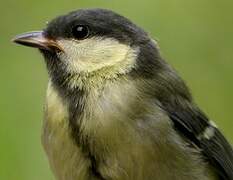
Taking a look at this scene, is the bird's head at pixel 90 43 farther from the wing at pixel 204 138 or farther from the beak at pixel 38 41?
the wing at pixel 204 138

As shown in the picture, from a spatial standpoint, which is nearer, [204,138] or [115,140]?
[115,140]

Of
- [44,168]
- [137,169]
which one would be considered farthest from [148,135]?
[44,168]

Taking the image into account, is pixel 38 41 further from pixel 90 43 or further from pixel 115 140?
pixel 115 140

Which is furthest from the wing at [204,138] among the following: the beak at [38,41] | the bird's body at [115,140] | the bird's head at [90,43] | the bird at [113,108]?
the beak at [38,41]

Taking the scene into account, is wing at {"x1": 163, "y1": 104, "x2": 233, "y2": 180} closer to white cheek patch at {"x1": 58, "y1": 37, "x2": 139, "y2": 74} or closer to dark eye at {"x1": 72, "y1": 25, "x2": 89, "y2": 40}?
white cheek patch at {"x1": 58, "y1": 37, "x2": 139, "y2": 74}

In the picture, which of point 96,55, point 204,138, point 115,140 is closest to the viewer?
point 115,140

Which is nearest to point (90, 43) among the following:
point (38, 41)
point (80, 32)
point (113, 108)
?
point (80, 32)

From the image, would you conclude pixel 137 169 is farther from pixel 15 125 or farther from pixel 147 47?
pixel 15 125

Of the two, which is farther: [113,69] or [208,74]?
[208,74]
